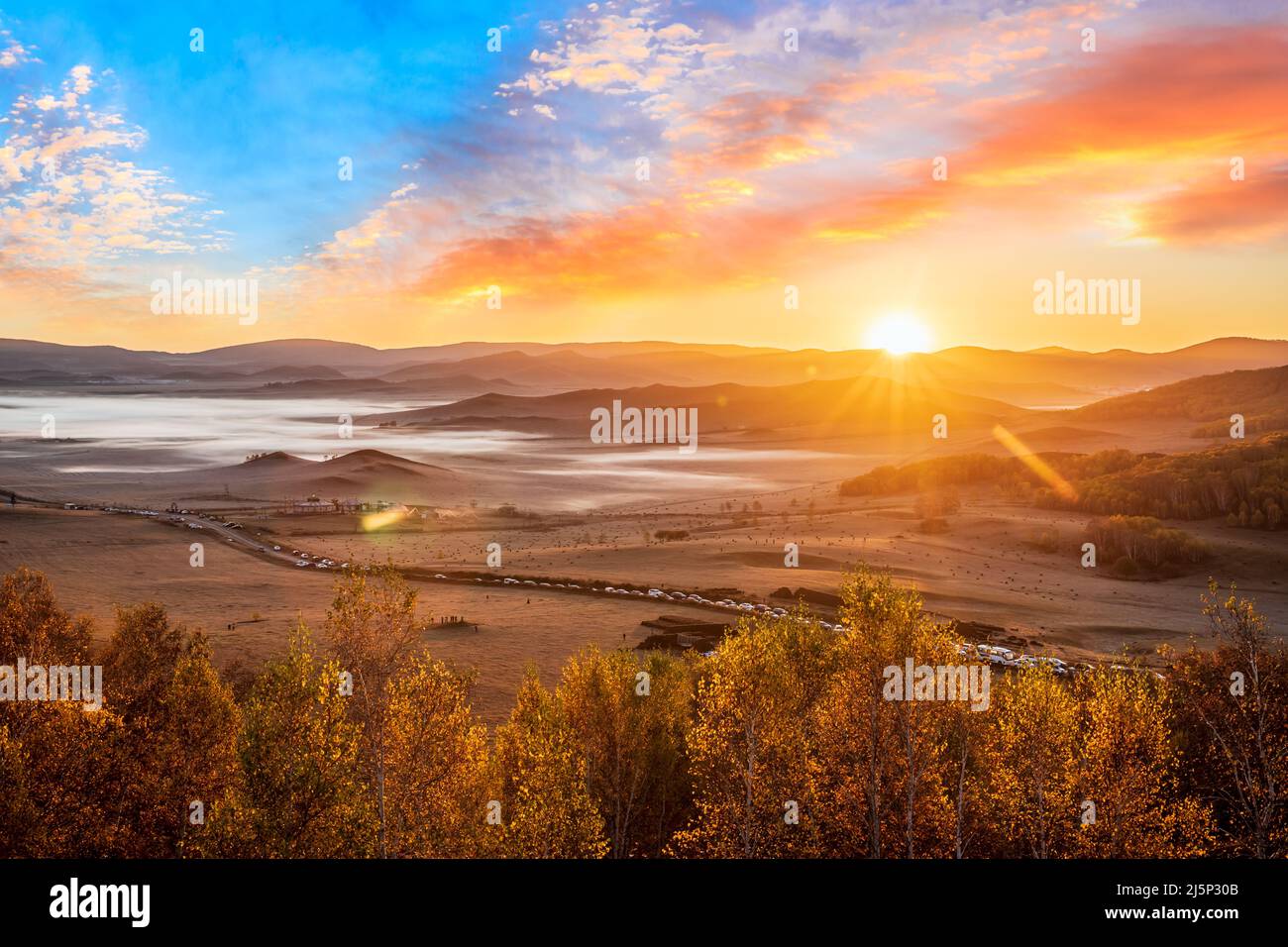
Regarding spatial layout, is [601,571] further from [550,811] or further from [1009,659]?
[550,811]

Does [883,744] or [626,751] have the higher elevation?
[883,744]

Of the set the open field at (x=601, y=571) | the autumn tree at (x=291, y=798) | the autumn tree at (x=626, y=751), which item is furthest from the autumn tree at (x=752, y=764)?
the open field at (x=601, y=571)

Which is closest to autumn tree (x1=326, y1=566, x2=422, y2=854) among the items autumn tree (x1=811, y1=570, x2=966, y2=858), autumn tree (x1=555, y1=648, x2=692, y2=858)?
autumn tree (x1=555, y1=648, x2=692, y2=858)

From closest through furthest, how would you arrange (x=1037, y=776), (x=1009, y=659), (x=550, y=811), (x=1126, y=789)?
(x=550, y=811) → (x=1126, y=789) → (x=1037, y=776) → (x=1009, y=659)

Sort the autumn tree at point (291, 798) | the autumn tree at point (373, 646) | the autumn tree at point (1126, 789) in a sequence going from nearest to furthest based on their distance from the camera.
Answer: the autumn tree at point (291, 798) → the autumn tree at point (373, 646) → the autumn tree at point (1126, 789)

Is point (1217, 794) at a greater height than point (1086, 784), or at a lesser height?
lesser

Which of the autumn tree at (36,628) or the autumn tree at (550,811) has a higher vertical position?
the autumn tree at (36,628)

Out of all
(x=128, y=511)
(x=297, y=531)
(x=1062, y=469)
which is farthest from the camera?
(x=1062, y=469)

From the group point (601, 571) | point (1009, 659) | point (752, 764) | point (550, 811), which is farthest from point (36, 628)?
point (601, 571)

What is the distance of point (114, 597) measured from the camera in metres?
69.9

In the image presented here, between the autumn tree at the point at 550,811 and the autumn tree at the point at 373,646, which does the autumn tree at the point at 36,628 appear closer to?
the autumn tree at the point at 373,646
